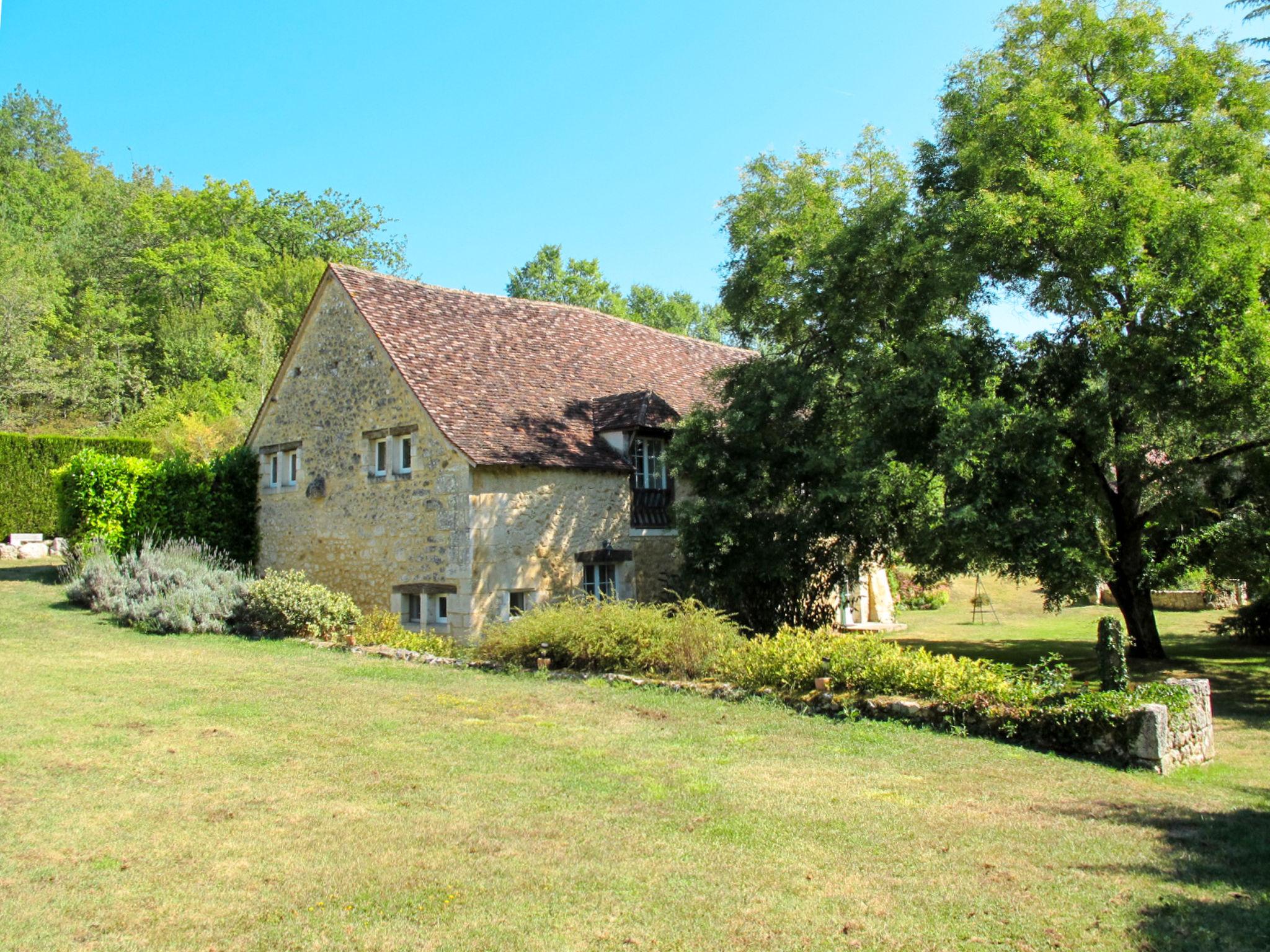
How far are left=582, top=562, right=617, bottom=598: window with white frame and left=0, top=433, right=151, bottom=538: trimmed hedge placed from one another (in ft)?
50.1

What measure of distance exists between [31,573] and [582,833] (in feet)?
67.0

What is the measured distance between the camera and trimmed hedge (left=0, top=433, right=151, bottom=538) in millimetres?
23859

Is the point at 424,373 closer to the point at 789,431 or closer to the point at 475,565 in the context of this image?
the point at 475,565

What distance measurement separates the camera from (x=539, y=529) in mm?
16703

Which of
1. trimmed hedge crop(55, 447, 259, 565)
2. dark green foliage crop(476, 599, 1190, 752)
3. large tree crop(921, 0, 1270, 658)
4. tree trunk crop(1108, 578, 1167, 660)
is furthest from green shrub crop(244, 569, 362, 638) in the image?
tree trunk crop(1108, 578, 1167, 660)

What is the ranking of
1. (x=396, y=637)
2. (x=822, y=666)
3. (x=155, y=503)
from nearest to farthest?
(x=822, y=666) → (x=396, y=637) → (x=155, y=503)

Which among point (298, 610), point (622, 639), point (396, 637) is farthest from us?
point (396, 637)

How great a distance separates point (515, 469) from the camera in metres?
16.3

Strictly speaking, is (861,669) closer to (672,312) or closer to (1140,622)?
(1140,622)

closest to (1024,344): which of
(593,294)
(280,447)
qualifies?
(280,447)

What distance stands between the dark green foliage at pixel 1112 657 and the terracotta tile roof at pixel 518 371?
9474 mm

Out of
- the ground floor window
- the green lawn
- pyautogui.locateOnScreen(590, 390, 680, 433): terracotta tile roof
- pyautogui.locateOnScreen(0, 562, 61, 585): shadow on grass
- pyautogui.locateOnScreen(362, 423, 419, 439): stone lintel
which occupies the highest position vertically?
pyautogui.locateOnScreen(590, 390, 680, 433): terracotta tile roof

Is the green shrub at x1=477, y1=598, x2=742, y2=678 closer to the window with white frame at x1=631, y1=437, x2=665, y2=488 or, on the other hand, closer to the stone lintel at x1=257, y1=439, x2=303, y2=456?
the window with white frame at x1=631, y1=437, x2=665, y2=488

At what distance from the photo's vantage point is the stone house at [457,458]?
16.2m
